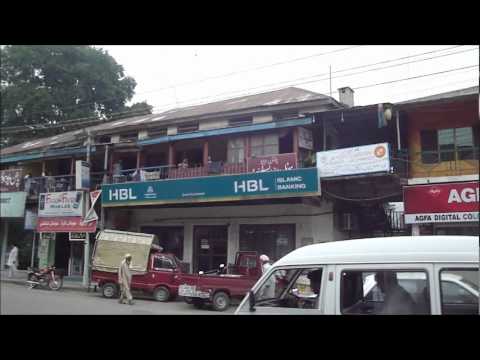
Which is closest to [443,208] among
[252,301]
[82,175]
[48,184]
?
[252,301]

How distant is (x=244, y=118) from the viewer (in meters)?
→ 20.4

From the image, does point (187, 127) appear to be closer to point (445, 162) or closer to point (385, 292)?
point (445, 162)

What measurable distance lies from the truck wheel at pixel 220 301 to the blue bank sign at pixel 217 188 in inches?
162

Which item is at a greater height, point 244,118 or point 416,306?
point 244,118

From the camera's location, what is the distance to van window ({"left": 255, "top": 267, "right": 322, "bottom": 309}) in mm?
4551

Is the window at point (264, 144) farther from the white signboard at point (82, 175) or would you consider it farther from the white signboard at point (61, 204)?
the white signboard at point (61, 204)

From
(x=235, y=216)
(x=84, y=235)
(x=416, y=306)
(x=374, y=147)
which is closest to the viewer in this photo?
(x=416, y=306)

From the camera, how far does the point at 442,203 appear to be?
15.3m

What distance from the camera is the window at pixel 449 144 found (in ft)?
52.5

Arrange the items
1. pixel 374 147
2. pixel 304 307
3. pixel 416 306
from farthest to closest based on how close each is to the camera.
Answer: pixel 374 147, pixel 304 307, pixel 416 306

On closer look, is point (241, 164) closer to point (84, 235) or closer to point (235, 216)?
point (235, 216)

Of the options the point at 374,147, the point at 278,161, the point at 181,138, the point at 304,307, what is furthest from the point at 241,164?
the point at 304,307

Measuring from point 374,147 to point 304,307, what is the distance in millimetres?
11579

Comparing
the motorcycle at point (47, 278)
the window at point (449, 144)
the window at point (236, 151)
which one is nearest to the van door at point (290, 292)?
the window at point (449, 144)
